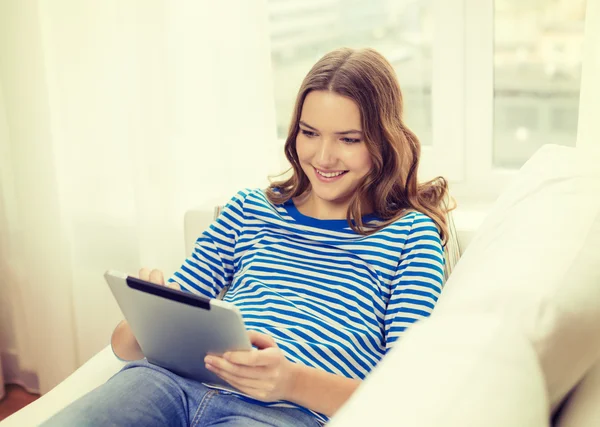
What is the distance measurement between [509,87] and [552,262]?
1158 mm

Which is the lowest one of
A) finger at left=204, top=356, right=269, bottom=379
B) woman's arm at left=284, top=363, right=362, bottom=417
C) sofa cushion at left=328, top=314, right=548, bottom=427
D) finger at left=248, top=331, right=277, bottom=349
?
woman's arm at left=284, top=363, right=362, bottom=417

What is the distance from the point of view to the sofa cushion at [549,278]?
734mm

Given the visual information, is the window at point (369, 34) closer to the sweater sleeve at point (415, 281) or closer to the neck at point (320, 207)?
the neck at point (320, 207)

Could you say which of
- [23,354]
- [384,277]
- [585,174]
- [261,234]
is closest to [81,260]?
[23,354]

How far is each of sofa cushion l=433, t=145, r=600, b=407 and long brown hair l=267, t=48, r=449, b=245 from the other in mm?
286

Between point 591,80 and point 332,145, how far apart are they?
0.53 metres

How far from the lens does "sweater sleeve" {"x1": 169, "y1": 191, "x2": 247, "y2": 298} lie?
1381 millimetres

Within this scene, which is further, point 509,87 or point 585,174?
point 509,87

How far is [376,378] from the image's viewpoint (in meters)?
0.66

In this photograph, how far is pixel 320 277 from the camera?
1280 mm

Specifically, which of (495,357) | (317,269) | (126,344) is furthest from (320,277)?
(495,357)

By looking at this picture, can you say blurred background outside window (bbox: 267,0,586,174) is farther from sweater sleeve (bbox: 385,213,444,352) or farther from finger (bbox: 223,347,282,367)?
finger (bbox: 223,347,282,367)

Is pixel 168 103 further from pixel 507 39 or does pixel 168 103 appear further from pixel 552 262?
pixel 552 262

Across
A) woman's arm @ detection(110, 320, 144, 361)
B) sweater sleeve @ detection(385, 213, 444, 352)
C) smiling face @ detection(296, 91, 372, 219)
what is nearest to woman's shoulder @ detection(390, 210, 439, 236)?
sweater sleeve @ detection(385, 213, 444, 352)
